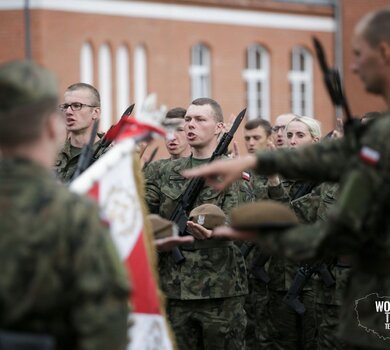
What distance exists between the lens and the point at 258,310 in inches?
435

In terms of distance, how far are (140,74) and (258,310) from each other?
20.8m

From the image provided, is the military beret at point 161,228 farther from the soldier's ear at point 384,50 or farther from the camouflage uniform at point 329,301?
the camouflage uniform at point 329,301

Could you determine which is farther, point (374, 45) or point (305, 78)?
point (305, 78)

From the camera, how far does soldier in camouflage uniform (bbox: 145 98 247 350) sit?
28.8 ft

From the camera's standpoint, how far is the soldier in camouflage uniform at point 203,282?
8781mm

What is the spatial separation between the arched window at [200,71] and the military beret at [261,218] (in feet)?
91.8

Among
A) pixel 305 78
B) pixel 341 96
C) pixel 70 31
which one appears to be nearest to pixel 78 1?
pixel 70 31

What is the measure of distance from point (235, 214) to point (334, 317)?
4.49 meters

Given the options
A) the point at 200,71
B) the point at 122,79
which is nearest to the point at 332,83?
the point at 122,79

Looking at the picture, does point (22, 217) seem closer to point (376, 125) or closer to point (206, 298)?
point (376, 125)

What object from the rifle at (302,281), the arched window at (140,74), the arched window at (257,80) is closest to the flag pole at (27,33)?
the arched window at (140,74)

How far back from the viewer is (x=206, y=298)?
877 cm

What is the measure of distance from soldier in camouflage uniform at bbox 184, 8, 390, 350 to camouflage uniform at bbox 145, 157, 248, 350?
3721 mm

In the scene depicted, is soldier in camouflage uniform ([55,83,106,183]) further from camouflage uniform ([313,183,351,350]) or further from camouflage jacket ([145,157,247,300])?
camouflage uniform ([313,183,351,350])
